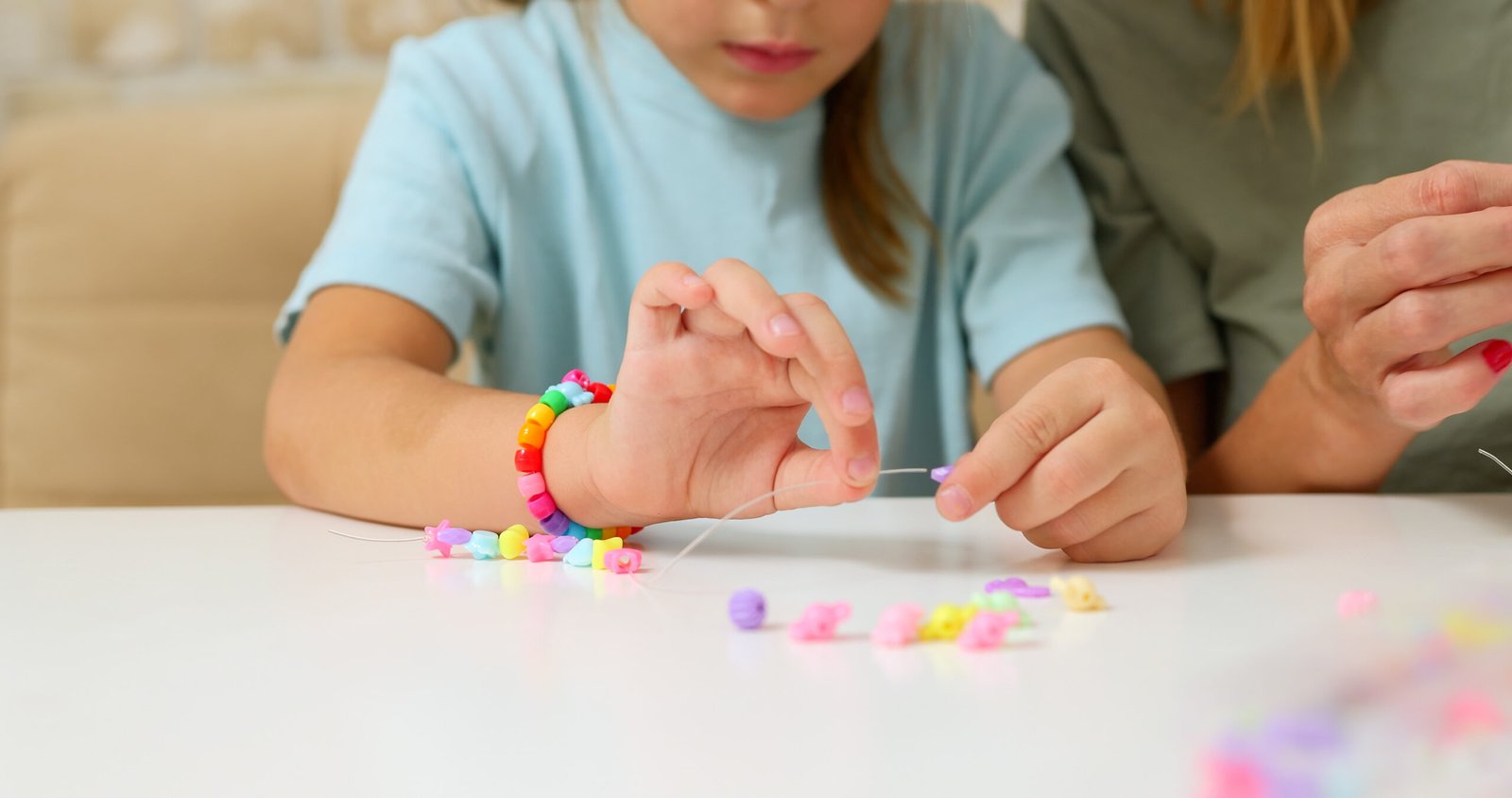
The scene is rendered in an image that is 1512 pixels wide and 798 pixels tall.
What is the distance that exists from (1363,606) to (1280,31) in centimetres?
65

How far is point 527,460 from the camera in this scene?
25.2 inches

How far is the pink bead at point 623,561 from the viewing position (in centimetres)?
56

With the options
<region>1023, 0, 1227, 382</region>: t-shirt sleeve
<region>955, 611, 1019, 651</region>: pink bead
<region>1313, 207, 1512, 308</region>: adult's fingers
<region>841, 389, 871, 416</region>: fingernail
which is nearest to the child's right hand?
<region>841, 389, 871, 416</region>: fingernail

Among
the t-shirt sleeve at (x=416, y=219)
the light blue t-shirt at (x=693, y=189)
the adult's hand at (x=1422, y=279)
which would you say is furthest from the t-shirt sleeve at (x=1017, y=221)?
the t-shirt sleeve at (x=416, y=219)

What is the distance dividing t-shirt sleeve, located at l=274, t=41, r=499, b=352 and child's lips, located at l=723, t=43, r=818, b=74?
0.75 feet

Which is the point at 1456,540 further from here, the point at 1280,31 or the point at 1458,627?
the point at 1280,31

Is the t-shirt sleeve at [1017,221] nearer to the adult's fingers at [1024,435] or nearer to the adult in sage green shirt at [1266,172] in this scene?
the adult in sage green shirt at [1266,172]

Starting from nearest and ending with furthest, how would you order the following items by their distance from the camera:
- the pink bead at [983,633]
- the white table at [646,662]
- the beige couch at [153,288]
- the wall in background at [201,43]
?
1. the white table at [646,662]
2. the pink bead at [983,633]
3. the beige couch at [153,288]
4. the wall in background at [201,43]

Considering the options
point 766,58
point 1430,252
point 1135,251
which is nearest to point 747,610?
point 1430,252

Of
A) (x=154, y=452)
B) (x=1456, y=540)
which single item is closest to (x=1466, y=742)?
(x=1456, y=540)

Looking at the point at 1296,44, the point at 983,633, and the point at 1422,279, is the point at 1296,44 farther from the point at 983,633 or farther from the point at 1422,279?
the point at 983,633

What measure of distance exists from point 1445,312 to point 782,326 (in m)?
0.34

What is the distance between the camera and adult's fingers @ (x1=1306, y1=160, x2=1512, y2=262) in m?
0.61

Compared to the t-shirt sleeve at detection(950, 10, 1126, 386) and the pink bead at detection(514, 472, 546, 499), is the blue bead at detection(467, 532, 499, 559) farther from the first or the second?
the t-shirt sleeve at detection(950, 10, 1126, 386)
